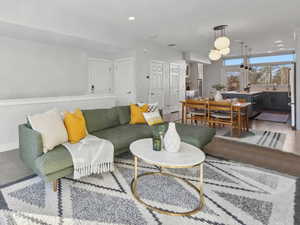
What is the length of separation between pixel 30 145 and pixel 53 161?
48 centimetres

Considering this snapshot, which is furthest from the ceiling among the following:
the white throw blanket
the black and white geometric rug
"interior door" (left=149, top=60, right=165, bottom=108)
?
the black and white geometric rug

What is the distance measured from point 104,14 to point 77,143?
9.44 ft

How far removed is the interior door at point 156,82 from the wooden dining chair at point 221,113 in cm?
268

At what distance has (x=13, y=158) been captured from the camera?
127 inches

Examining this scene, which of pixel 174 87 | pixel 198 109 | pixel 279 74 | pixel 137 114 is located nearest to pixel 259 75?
pixel 279 74

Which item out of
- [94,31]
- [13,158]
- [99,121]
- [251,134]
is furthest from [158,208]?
[94,31]

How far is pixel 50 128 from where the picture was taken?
2355 millimetres

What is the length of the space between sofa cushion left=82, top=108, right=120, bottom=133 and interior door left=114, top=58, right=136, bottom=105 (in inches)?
112

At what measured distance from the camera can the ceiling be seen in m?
3.50

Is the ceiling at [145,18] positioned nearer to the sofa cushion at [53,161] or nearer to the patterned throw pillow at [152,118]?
the patterned throw pillow at [152,118]

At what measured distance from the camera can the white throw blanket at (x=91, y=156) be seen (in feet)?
7.38

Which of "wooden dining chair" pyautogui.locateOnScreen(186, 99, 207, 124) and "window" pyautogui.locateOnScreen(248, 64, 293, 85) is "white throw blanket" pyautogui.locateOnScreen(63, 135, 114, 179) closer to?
"wooden dining chair" pyautogui.locateOnScreen(186, 99, 207, 124)

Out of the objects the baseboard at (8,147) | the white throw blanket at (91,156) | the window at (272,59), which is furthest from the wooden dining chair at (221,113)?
the window at (272,59)

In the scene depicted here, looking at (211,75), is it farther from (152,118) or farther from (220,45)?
(152,118)
